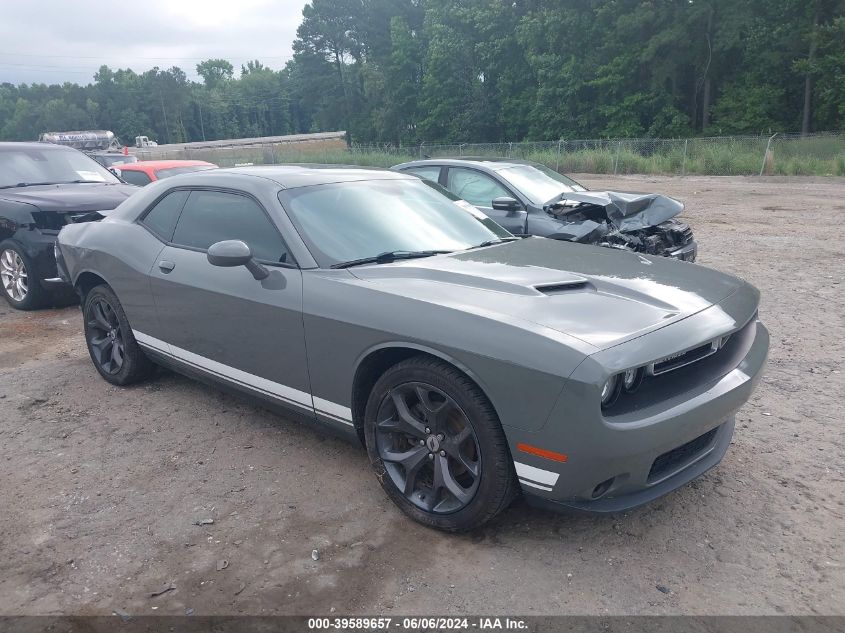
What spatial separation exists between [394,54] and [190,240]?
2293 inches

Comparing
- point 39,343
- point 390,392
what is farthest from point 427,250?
point 39,343

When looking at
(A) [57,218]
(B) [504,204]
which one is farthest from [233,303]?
(A) [57,218]

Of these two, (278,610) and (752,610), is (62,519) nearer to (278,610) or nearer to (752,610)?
(278,610)

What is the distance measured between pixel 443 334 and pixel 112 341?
3177mm

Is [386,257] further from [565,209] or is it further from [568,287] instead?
[565,209]

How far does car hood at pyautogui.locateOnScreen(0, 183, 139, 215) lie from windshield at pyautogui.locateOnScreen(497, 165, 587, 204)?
446 cm

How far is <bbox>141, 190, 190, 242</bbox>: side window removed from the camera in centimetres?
436

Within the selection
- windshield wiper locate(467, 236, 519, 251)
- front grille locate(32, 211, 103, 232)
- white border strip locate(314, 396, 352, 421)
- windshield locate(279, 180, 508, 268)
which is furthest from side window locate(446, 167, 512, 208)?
white border strip locate(314, 396, 352, 421)

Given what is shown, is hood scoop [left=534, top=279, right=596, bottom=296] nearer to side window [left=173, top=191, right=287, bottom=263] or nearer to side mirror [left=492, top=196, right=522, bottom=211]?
side window [left=173, top=191, right=287, bottom=263]

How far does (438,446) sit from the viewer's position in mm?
2930

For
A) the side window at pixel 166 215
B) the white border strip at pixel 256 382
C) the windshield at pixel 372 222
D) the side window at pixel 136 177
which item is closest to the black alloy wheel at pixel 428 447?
the white border strip at pixel 256 382

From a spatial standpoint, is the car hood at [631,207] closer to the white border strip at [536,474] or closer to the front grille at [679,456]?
the front grille at [679,456]

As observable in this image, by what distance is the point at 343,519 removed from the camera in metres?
3.14

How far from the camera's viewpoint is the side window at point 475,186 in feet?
25.7
